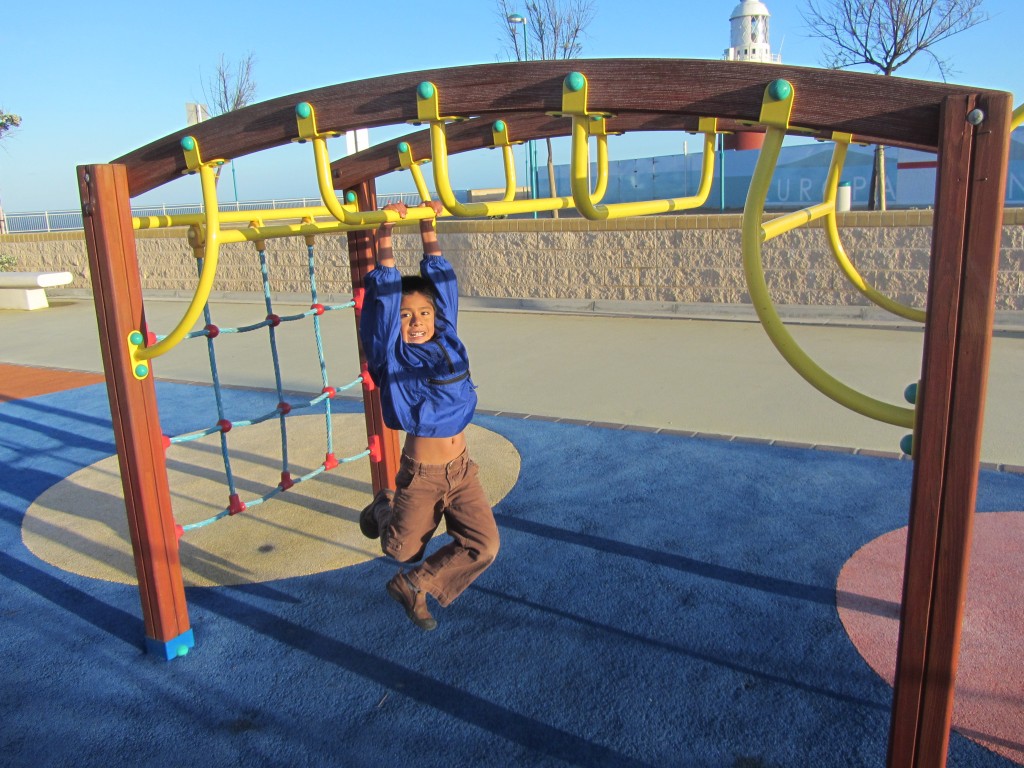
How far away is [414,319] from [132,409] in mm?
1049

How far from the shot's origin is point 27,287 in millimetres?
13445

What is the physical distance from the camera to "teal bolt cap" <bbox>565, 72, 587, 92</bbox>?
2172 millimetres

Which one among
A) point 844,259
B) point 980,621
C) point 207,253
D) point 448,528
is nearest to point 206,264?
point 207,253

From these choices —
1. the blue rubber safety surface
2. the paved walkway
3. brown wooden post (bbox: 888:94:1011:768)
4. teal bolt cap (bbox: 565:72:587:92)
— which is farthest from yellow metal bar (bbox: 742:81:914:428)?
the paved walkway

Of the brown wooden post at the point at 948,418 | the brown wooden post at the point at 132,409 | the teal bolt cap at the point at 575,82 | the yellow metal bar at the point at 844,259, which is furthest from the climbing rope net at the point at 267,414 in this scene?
the brown wooden post at the point at 948,418

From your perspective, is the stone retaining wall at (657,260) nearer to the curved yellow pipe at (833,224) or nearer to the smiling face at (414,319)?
the curved yellow pipe at (833,224)

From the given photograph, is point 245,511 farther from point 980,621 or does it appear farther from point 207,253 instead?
point 980,621

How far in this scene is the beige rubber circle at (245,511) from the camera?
3979 millimetres

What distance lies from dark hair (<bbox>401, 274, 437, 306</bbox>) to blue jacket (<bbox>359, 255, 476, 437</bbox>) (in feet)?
0.06

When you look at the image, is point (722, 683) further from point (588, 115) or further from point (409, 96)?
point (409, 96)

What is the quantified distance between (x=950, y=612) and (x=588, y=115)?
1.51 metres

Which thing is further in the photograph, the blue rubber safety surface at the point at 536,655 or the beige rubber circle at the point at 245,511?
the beige rubber circle at the point at 245,511

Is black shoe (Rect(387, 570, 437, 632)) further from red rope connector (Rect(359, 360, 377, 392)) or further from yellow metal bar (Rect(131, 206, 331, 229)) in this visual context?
yellow metal bar (Rect(131, 206, 331, 229))

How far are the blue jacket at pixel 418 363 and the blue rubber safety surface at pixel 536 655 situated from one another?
861 mm
